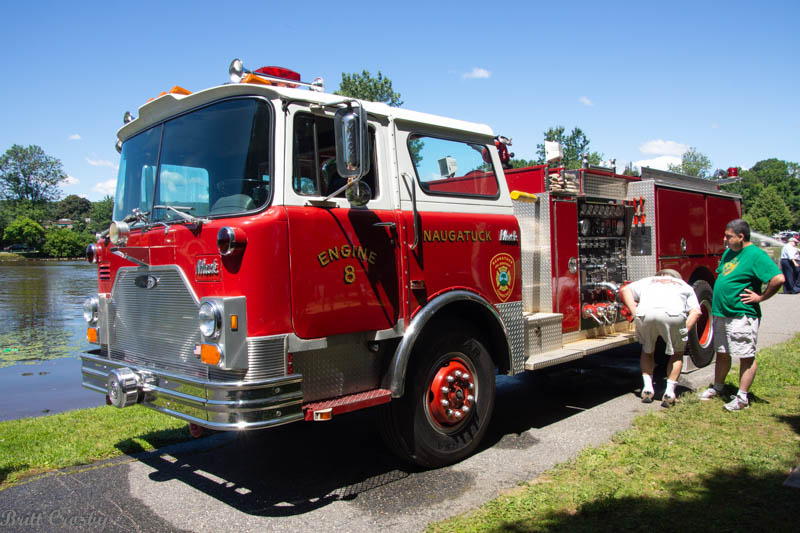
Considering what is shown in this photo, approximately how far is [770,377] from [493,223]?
160 inches

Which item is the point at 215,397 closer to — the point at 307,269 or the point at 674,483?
the point at 307,269

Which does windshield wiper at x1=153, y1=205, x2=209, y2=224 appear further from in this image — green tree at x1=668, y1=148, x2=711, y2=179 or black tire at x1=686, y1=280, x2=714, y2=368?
green tree at x1=668, y1=148, x2=711, y2=179

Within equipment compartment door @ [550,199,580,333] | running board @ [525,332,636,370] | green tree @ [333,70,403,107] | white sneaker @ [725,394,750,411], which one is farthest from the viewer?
green tree @ [333,70,403,107]

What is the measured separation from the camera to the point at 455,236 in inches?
190

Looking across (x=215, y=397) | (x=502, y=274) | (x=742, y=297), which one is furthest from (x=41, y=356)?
(x=742, y=297)

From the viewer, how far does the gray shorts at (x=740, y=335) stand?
5.68 m

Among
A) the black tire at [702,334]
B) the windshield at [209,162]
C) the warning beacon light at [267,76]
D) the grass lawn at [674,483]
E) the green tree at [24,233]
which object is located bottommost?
the grass lawn at [674,483]

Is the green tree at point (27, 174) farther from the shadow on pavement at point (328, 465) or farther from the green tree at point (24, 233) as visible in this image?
the shadow on pavement at point (328, 465)

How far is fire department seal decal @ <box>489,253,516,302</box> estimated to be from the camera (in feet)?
17.0

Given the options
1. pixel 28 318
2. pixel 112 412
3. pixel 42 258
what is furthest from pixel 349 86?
pixel 42 258

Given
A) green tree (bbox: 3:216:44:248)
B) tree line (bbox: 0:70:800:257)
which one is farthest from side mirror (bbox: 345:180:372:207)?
green tree (bbox: 3:216:44:248)

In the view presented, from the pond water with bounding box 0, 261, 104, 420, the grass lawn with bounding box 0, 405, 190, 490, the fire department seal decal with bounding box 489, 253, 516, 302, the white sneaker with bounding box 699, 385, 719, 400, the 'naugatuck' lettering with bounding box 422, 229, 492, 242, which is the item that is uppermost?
the 'naugatuck' lettering with bounding box 422, 229, 492, 242

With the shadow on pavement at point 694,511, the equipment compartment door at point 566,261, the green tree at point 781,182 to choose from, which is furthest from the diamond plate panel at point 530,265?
the green tree at point 781,182

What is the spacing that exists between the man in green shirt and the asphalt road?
0.89 meters
